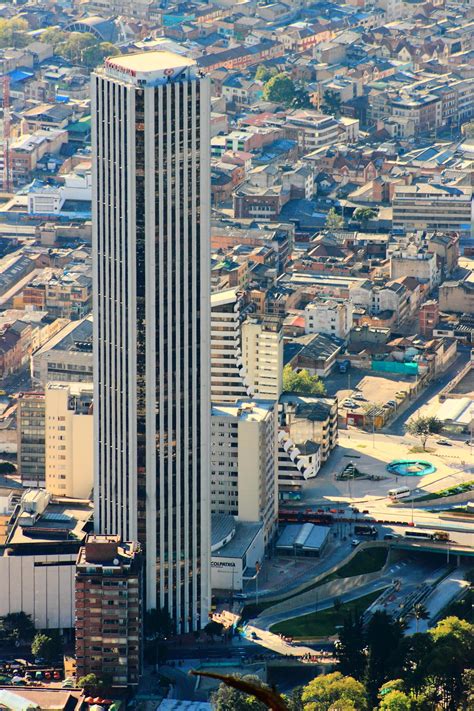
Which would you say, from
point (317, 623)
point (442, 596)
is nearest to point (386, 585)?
point (442, 596)

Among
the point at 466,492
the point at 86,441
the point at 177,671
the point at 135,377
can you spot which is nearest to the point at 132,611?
the point at 177,671

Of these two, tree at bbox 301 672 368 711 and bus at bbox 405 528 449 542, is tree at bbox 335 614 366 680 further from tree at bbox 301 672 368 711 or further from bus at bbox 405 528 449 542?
bus at bbox 405 528 449 542

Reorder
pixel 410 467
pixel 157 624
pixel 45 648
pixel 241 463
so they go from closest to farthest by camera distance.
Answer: pixel 45 648 → pixel 157 624 → pixel 241 463 → pixel 410 467

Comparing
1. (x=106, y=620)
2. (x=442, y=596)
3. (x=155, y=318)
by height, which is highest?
(x=155, y=318)

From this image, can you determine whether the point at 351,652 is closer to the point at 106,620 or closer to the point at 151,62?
the point at 106,620

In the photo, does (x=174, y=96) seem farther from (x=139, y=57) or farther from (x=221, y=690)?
(x=221, y=690)

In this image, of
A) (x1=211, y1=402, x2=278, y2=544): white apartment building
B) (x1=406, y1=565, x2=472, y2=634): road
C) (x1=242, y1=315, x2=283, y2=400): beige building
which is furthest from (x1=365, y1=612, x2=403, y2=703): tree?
(x1=242, y1=315, x2=283, y2=400): beige building

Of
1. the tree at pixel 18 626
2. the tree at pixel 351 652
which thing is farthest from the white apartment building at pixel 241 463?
the tree at pixel 351 652
